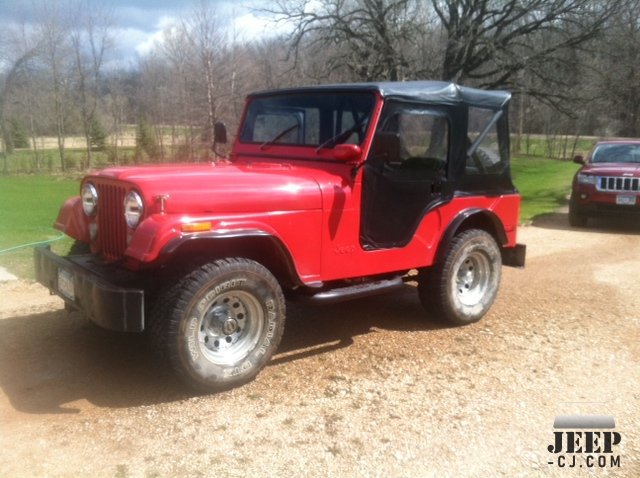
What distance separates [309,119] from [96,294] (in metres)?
2.26

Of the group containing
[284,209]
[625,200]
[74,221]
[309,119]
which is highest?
[309,119]

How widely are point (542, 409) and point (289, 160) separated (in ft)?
8.61

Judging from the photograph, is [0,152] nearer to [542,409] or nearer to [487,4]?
[487,4]

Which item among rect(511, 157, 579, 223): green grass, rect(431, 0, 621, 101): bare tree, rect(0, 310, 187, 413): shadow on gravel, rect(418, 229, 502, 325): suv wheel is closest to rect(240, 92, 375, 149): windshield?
rect(418, 229, 502, 325): suv wheel

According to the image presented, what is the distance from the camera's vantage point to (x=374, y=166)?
14.9ft

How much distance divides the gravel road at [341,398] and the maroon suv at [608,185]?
5.37m

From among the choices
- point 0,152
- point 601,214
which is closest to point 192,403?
point 601,214

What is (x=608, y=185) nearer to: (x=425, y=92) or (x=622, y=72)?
(x=425, y=92)

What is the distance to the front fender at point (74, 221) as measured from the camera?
4.39m

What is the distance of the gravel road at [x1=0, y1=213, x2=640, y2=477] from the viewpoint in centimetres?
318

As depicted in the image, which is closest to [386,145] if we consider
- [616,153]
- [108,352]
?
[108,352]

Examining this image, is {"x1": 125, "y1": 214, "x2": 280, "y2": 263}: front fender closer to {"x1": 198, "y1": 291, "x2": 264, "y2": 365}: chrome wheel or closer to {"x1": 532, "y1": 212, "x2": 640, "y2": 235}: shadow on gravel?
{"x1": 198, "y1": 291, "x2": 264, "y2": 365}: chrome wheel

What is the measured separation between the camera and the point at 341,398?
391 centimetres

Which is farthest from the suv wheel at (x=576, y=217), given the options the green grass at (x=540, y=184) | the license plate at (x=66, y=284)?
the license plate at (x=66, y=284)
